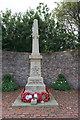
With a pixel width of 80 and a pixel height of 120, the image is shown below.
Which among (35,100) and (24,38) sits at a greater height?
(24,38)

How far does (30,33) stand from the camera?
9219 millimetres

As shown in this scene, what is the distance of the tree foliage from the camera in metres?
9.06

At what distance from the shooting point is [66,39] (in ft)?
33.5

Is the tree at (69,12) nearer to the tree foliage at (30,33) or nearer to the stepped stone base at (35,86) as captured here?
the tree foliage at (30,33)

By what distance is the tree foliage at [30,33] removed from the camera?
9062 millimetres

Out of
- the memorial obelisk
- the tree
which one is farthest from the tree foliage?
the memorial obelisk

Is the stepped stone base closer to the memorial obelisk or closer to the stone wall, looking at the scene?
the memorial obelisk

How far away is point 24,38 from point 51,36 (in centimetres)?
272

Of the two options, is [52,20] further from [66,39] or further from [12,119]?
[12,119]

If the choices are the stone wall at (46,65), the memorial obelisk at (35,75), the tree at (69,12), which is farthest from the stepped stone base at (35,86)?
the tree at (69,12)

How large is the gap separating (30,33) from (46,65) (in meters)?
3.55

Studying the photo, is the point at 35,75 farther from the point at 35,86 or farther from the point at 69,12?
the point at 69,12

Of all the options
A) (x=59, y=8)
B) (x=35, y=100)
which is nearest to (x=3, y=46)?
(x=59, y=8)

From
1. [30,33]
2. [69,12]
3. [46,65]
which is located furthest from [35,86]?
[69,12]
